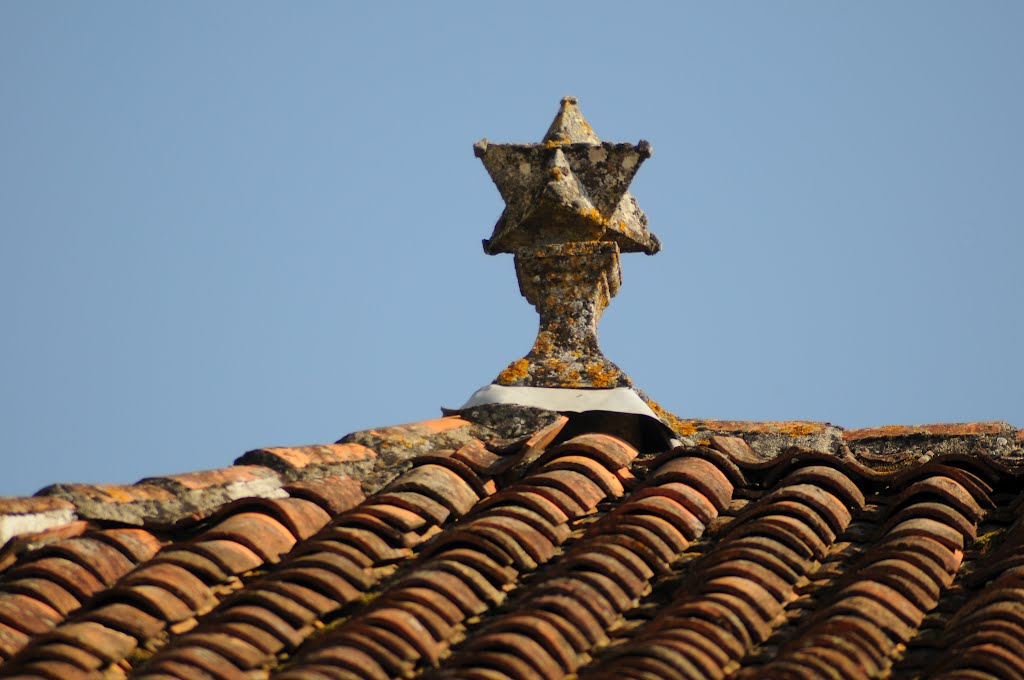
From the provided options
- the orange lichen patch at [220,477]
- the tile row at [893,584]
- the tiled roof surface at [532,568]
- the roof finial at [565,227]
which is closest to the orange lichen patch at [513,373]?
the roof finial at [565,227]

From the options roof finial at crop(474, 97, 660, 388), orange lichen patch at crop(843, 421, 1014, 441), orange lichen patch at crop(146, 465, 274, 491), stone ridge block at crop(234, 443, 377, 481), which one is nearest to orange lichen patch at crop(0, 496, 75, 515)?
orange lichen patch at crop(146, 465, 274, 491)

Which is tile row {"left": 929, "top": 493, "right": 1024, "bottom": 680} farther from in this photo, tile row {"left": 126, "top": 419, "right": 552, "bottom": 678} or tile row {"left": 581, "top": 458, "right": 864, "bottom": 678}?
tile row {"left": 126, "top": 419, "right": 552, "bottom": 678}

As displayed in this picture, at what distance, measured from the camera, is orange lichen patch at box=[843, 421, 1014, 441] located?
7.91 m

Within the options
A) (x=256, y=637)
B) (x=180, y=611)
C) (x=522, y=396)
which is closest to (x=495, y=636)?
(x=256, y=637)

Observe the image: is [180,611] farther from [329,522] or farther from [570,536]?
[570,536]

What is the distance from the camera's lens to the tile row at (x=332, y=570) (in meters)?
4.41

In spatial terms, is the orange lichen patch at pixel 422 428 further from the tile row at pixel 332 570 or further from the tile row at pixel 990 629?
the tile row at pixel 990 629

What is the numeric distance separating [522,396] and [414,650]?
9.78 ft

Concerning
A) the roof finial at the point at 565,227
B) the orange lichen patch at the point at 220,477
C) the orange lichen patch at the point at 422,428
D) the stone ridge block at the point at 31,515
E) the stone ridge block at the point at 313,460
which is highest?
the roof finial at the point at 565,227

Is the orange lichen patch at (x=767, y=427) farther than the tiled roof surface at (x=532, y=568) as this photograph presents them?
Yes

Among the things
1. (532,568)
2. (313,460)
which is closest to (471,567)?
(532,568)

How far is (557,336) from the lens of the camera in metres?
7.67

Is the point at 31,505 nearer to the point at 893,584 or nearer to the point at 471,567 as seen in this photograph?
the point at 471,567

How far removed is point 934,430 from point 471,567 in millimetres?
3833
